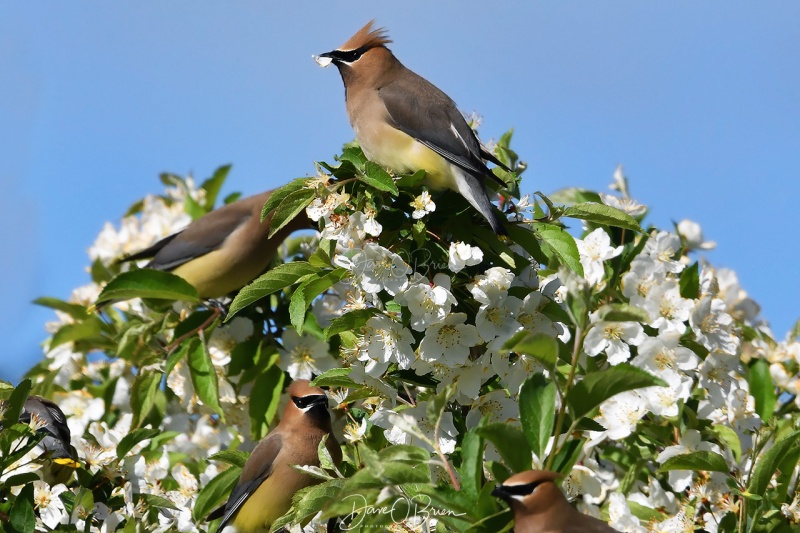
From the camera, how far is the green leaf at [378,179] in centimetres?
253

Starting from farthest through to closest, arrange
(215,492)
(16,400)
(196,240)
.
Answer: (196,240), (215,492), (16,400)

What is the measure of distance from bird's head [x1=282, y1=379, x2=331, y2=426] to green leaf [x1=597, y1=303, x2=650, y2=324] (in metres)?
1.86

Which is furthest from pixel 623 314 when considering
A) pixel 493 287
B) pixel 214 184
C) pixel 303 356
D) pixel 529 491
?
pixel 214 184

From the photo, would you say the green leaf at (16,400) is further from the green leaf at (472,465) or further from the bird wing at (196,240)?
the bird wing at (196,240)

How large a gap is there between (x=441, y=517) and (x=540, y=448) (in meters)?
0.24

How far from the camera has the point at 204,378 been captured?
382cm

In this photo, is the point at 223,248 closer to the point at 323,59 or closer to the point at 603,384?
the point at 323,59

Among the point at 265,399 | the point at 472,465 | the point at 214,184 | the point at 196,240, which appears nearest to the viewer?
the point at 472,465

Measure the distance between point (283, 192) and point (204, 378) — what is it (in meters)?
1.33

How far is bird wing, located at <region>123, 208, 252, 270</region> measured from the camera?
15.8ft

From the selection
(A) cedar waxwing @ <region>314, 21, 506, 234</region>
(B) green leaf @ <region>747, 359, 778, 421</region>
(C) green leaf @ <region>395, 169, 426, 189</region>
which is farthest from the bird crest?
(B) green leaf @ <region>747, 359, 778, 421</region>

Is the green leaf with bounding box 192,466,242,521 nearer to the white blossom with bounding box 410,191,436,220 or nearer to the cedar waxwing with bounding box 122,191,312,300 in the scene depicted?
the white blossom with bounding box 410,191,436,220

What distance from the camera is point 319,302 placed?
4.02 meters

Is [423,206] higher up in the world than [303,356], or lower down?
higher up
